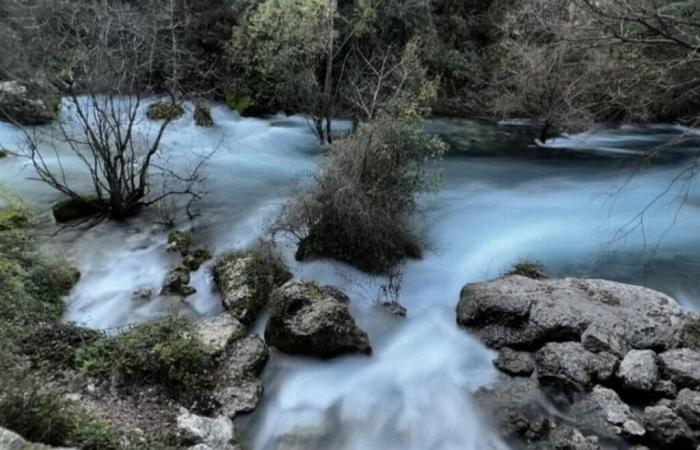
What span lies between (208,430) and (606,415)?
392 centimetres

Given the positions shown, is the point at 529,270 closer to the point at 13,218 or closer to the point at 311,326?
the point at 311,326

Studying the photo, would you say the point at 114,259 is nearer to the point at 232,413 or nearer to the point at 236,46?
the point at 232,413

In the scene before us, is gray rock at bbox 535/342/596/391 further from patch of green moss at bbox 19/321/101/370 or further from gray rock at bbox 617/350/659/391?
patch of green moss at bbox 19/321/101/370

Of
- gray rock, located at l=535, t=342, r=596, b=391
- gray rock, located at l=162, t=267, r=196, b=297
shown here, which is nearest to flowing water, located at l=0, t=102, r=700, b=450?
gray rock, located at l=162, t=267, r=196, b=297

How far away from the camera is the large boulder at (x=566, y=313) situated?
22.3 ft

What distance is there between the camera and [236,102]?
17.0 m

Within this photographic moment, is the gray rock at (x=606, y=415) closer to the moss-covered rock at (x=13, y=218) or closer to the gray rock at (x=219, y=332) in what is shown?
the gray rock at (x=219, y=332)

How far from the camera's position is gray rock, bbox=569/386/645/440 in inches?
217

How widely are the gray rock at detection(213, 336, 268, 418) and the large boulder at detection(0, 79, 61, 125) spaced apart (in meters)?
5.74

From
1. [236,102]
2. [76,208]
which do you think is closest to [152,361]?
[76,208]

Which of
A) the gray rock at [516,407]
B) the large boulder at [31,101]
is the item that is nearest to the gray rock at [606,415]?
the gray rock at [516,407]

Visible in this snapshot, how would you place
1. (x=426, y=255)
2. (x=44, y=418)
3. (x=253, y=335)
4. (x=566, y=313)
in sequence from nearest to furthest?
(x=44, y=418) < (x=253, y=335) < (x=566, y=313) < (x=426, y=255)

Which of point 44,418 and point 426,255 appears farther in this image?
point 426,255

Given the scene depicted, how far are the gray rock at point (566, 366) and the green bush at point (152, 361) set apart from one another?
3682mm
